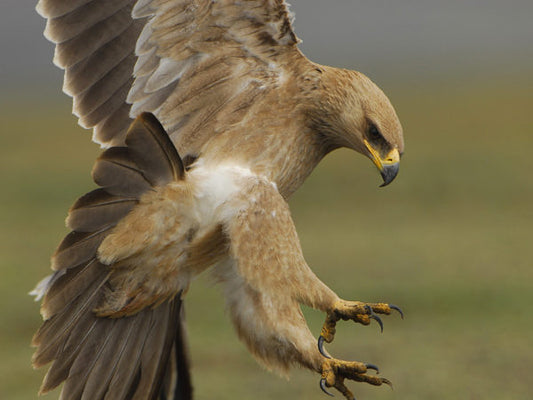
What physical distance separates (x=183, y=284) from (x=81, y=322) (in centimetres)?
48

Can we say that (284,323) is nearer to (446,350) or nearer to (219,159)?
(219,159)

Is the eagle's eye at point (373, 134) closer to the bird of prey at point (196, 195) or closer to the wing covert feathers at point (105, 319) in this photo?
the bird of prey at point (196, 195)

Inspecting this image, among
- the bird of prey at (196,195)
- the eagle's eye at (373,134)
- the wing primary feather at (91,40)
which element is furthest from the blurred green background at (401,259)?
the wing primary feather at (91,40)

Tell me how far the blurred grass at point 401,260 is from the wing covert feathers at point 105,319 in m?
0.41

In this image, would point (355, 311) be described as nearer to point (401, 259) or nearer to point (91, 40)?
point (91, 40)

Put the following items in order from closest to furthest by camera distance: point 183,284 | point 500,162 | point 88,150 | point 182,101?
point 183,284 → point 182,101 → point 500,162 → point 88,150

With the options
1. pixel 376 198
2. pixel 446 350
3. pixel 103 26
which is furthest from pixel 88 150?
pixel 103 26

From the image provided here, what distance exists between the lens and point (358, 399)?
23.7 ft

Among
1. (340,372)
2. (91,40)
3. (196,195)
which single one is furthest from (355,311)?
(91,40)

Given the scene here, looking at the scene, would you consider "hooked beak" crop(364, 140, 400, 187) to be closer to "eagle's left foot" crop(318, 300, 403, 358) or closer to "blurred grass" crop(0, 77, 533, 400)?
"eagle's left foot" crop(318, 300, 403, 358)

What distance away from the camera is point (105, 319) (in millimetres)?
4855

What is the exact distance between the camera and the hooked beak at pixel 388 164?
4.84 meters

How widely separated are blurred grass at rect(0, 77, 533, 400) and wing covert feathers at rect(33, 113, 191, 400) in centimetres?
41

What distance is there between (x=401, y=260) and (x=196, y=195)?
8863 mm
